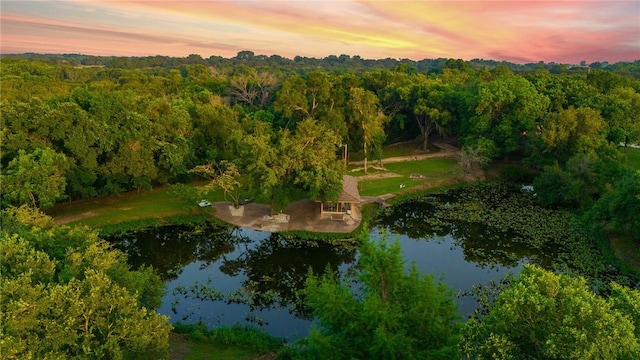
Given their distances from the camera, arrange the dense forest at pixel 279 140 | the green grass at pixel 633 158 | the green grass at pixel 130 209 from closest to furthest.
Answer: the dense forest at pixel 279 140
the green grass at pixel 130 209
the green grass at pixel 633 158

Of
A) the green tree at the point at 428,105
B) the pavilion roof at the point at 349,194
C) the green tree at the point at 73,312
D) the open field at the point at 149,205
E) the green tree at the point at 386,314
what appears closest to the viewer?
the green tree at the point at 73,312

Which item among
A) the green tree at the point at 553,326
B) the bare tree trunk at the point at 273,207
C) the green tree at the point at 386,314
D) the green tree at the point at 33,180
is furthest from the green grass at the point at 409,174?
the green tree at the point at 553,326

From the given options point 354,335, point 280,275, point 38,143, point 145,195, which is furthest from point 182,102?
point 354,335

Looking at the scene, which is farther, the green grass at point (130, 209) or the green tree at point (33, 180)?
the green grass at point (130, 209)

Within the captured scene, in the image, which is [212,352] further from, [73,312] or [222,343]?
[73,312]

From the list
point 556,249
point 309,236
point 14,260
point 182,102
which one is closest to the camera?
point 14,260

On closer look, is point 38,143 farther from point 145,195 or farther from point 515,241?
point 515,241

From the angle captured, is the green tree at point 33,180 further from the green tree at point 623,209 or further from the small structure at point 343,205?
the green tree at point 623,209
